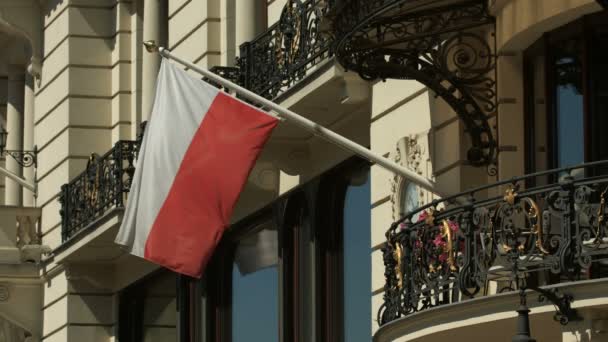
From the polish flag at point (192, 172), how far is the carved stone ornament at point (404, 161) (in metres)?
1.40

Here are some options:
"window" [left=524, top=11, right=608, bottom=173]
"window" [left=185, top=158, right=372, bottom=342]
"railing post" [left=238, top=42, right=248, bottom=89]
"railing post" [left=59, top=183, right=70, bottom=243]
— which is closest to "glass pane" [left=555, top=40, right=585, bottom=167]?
"window" [left=524, top=11, right=608, bottom=173]

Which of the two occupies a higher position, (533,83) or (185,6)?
(185,6)

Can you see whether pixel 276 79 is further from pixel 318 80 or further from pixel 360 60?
pixel 360 60

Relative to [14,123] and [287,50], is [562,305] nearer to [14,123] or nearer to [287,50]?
[287,50]

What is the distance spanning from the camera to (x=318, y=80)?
26.1 meters

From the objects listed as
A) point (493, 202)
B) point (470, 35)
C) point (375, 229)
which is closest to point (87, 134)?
point (375, 229)

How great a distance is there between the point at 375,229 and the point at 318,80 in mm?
1825

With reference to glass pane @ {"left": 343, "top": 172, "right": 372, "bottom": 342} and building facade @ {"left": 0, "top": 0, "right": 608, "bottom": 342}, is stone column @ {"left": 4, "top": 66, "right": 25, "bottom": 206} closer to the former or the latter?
building facade @ {"left": 0, "top": 0, "right": 608, "bottom": 342}

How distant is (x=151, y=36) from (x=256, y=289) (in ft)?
18.3

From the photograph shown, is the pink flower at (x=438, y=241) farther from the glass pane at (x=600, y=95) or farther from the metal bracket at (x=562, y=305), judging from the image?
the metal bracket at (x=562, y=305)

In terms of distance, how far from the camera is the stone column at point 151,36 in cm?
3497

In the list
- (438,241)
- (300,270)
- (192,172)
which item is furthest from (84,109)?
(438,241)

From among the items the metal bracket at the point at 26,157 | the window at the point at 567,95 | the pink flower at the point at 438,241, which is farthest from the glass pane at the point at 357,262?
the metal bracket at the point at 26,157

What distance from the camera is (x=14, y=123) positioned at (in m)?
41.6
